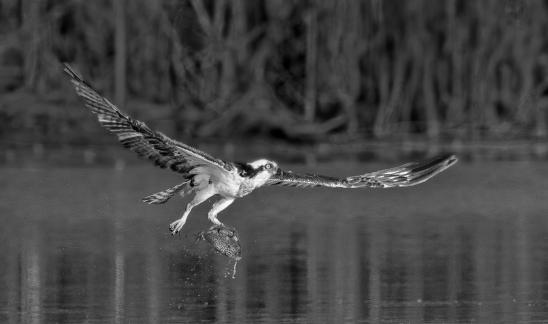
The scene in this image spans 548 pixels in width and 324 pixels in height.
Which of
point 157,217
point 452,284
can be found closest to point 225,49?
point 157,217

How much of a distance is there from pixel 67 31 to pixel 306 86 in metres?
4.22

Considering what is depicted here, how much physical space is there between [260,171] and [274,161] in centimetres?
944

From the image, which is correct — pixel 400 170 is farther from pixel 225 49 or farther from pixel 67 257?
pixel 225 49

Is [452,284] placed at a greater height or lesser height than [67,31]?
lesser

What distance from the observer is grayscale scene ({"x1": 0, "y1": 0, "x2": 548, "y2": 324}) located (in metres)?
11.0

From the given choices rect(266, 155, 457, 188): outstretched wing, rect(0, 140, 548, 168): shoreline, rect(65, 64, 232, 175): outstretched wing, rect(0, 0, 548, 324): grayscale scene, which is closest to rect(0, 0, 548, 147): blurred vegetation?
rect(0, 0, 548, 324): grayscale scene

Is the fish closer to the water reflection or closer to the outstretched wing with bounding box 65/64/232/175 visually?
the water reflection

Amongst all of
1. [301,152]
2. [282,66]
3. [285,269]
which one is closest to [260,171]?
[285,269]

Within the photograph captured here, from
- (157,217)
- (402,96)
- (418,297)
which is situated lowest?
(418,297)

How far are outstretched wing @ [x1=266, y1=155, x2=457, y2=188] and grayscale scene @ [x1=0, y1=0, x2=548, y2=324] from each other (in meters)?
0.03

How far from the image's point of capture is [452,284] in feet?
37.5

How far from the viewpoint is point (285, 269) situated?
39.8 ft

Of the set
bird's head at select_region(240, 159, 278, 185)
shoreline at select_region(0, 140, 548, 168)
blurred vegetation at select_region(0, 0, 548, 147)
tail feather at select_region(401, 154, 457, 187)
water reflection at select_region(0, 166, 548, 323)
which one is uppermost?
blurred vegetation at select_region(0, 0, 548, 147)

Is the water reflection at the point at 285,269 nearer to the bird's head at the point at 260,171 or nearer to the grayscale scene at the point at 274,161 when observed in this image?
the grayscale scene at the point at 274,161
